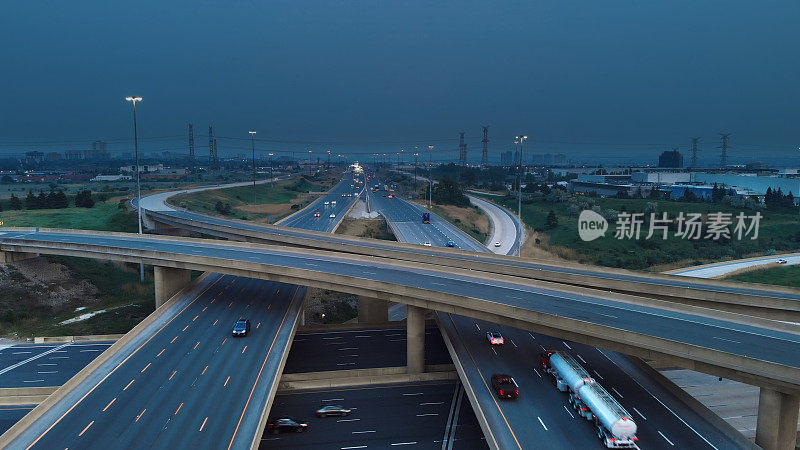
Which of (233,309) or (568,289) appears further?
(233,309)

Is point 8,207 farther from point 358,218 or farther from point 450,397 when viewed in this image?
point 450,397

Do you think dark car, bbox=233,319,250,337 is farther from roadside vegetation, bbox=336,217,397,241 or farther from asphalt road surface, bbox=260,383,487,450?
roadside vegetation, bbox=336,217,397,241

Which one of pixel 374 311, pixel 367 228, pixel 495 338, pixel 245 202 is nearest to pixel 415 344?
pixel 495 338

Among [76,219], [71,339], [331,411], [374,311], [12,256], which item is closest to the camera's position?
[331,411]

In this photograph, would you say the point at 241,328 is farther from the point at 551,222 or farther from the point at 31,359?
the point at 551,222

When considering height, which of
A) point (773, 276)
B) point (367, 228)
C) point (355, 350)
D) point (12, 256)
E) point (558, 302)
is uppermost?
point (558, 302)

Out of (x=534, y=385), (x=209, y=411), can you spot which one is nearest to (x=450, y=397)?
(x=534, y=385)
